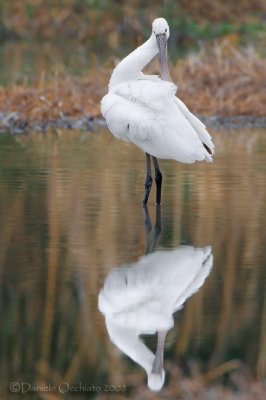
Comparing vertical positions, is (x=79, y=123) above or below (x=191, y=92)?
below

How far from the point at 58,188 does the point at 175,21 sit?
95.8ft

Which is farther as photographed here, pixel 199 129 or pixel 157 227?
pixel 199 129

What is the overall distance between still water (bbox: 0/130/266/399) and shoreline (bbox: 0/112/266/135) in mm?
4465

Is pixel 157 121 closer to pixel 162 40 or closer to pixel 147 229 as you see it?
pixel 147 229

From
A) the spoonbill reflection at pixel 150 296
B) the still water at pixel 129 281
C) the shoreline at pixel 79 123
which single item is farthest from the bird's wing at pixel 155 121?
the shoreline at pixel 79 123

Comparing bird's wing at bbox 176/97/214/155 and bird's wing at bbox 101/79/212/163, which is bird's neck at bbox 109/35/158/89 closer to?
bird's wing at bbox 101/79/212/163

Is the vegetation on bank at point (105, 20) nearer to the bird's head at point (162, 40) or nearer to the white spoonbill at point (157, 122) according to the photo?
the bird's head at point (162, 40)

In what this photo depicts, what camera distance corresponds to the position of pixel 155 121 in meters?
10.2

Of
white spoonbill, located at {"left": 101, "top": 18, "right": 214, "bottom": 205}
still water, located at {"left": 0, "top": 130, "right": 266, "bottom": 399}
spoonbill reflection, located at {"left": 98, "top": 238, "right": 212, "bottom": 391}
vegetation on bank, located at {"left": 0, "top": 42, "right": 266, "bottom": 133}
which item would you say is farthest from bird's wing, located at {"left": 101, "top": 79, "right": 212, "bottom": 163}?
vegetation on bank, located at {"left": 0, "top": 42, "right": 266, "bottom": 133}

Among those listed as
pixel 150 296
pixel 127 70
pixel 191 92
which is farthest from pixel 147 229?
pixel 191 92

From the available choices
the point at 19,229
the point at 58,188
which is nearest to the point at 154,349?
the point at 19,229

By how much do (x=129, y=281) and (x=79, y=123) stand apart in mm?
10838

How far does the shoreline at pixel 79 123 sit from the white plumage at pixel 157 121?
6492 mm

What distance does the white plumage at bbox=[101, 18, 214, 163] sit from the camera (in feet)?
33.1
